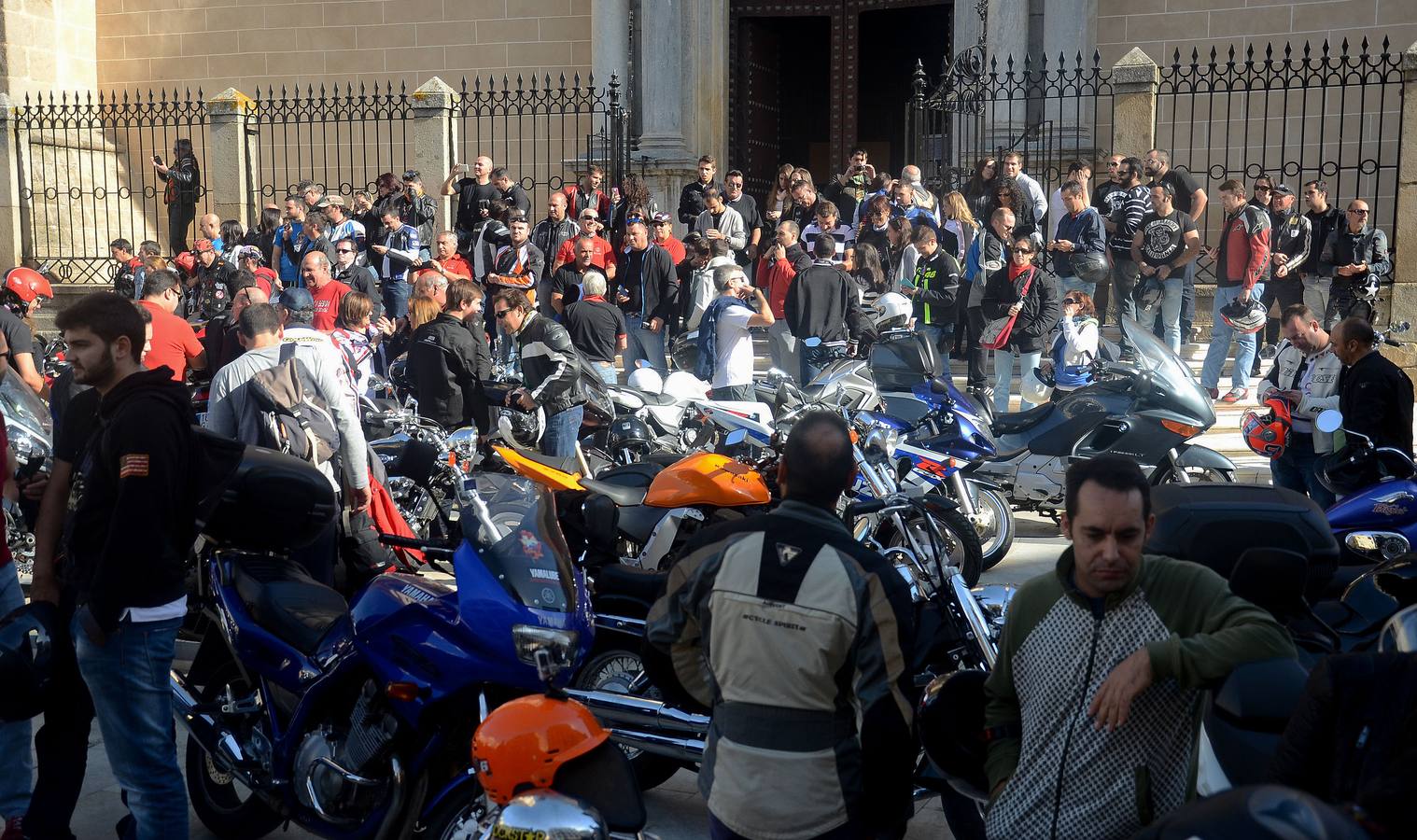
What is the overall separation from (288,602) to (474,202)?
1107cm

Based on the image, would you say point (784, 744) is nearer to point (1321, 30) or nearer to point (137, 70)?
point (1321, 30)

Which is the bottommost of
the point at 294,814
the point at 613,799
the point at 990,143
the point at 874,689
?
the point at 294,814

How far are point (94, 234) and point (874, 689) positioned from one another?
65.7 feet

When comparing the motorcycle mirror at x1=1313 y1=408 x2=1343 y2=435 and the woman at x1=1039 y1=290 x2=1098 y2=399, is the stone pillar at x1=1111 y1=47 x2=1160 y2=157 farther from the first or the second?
the motorcycle mirror at x1=1313 y1=408 x2=1343 y2=435

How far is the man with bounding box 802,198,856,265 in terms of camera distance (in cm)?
1330

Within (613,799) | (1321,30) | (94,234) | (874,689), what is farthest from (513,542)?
(94,234)

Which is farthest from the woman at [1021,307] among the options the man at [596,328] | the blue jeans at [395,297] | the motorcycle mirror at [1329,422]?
the blue jeans at [395,297]

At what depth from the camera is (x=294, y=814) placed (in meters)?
4.25

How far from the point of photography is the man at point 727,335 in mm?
11219

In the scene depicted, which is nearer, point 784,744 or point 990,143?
point 784,744

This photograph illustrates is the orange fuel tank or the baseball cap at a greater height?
the baseball cap

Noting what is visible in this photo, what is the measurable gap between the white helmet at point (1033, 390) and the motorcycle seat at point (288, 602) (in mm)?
8096

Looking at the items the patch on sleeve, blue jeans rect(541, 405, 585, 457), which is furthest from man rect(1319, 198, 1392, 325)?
the patch on sleeve

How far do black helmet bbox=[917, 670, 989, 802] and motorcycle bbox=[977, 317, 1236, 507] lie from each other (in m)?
5.38
